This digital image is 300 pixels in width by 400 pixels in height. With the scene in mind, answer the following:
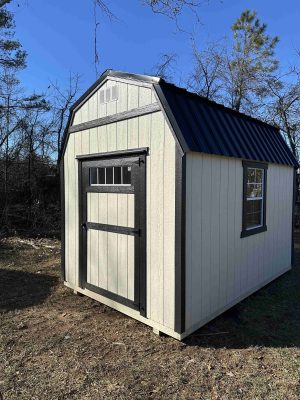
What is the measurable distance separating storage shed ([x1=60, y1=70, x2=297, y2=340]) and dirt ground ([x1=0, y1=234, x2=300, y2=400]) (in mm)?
257

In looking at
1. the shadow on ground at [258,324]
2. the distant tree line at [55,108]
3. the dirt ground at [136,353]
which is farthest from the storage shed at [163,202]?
the distant tree line at [55,108]

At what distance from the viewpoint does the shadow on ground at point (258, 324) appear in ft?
11.3

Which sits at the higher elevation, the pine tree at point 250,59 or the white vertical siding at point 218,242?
the pine tree at point 250,59

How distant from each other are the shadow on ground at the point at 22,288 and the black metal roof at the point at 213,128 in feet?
10.9

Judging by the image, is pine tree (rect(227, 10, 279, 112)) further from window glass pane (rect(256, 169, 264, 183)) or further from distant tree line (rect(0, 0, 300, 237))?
window glass pane (rect(256, 169, 264, 183))

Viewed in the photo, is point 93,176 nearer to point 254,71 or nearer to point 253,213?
point 253,213

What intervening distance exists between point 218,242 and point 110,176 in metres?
1.68

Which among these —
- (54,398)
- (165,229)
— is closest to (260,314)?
(165,229)

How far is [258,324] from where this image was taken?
3.91 metres

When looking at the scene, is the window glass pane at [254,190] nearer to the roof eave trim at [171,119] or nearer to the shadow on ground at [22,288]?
the roof eave trim at [171,119]

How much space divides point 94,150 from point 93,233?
1.21m

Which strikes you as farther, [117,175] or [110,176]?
[110,176]

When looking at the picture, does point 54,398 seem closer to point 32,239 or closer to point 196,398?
point 196,398

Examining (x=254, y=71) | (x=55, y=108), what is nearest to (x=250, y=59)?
(x=254, y=71)
